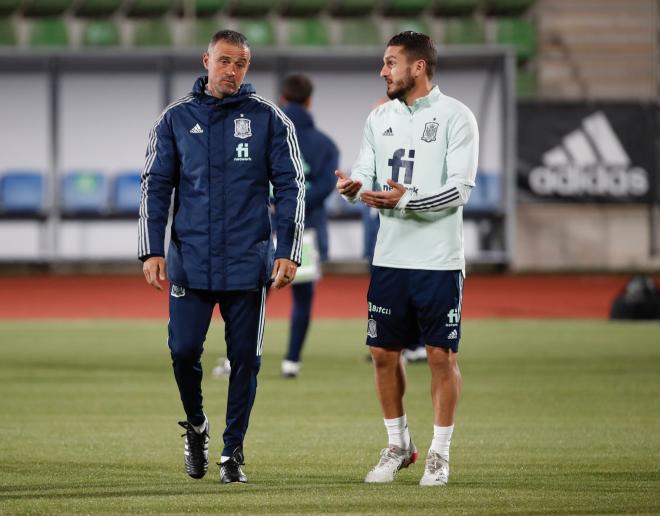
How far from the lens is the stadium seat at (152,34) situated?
81.0ft

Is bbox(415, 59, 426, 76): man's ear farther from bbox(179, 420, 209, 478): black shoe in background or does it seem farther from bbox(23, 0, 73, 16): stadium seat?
bbox(23, 0, 73, 16): stadium seat

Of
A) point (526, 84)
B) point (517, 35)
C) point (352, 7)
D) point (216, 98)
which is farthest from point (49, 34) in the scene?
point (216, 98)

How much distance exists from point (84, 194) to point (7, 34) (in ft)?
10.7

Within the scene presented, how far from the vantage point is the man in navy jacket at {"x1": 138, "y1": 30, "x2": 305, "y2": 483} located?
5953 mm

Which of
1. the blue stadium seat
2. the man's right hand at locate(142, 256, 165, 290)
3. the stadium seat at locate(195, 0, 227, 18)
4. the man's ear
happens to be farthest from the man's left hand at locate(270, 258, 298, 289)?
the stadium seat at locate(195, 0, 227, 18)

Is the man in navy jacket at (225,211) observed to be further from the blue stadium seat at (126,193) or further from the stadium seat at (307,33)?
the stadium seat at (307,33)

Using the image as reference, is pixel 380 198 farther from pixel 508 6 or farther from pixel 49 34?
pixel 508 6

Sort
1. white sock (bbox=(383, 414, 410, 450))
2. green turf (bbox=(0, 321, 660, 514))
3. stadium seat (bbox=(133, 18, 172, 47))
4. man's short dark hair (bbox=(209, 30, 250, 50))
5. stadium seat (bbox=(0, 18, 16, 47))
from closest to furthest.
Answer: green turf (bbox=(0, 321, 660, 514))
man's short dark hair (bbox=(209, 30, 250, 50))
white sock (bbox=(383, 414, 410, 450))
stadium seat (bbox=(0, 18, 16, 47))
stadium seat (bbox=(133, 18, 172, 47))

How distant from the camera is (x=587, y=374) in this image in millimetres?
10930

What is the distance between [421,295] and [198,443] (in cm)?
122

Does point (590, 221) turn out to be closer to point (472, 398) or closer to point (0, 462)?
point (472, 398)

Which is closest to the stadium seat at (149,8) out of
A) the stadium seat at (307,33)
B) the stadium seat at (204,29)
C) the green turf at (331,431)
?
the stadium seat at (204,29)

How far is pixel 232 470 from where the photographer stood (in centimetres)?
601

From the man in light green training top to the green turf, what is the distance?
463 mm
